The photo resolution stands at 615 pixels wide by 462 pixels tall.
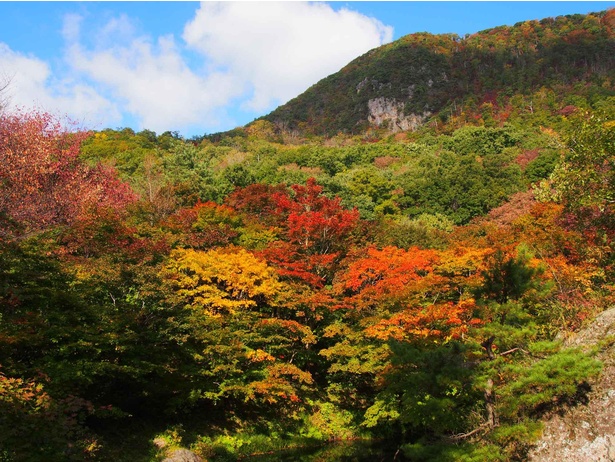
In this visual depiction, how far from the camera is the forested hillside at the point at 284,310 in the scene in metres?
9.35

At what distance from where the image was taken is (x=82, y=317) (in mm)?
12453

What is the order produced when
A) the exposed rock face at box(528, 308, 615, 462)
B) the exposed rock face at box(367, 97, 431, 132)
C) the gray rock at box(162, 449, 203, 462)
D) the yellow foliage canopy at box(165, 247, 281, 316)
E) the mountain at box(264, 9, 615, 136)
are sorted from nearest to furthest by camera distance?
the exposed rock face at box(528, 308, 615, 462)
the gray rock at box(162, 449, 203, 462)
the yellow foliage canopy at box(165, 247, 281, 316)
the mountain at box(264, 9, 615, 136)
the exposed rock face at box(367, 97, 431, 132)

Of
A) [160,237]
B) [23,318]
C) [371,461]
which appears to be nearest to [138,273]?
[23,318]

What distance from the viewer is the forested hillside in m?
9.35

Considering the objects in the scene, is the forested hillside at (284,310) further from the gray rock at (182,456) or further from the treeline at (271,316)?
the gray rock at (182,456)

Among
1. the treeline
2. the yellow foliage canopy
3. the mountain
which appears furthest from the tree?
the mountain

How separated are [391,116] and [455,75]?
18.8 m

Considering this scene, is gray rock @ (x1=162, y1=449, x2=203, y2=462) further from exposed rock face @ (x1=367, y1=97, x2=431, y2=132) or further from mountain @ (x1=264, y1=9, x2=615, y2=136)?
exposed rock face @ (x1=367, y1=97, x2=431, y2=132)

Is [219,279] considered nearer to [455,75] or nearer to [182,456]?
[182,456]

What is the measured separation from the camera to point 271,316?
2030cm

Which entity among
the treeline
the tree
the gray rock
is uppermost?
the tree

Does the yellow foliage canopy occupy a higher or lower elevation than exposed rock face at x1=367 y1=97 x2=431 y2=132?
lower

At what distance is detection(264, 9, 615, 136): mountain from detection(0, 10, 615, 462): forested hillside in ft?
200

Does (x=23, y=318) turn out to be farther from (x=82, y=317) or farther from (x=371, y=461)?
(x=371, y=461)
